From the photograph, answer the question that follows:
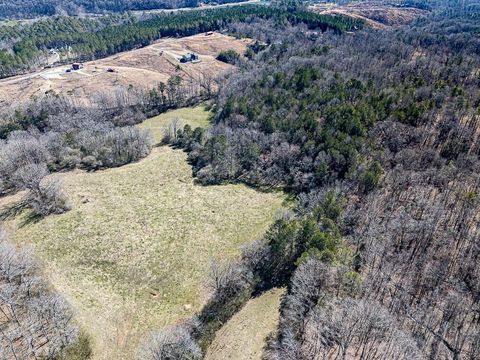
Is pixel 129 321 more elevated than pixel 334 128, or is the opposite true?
pixel 334 128

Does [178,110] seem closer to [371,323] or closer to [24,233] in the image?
[24,233]

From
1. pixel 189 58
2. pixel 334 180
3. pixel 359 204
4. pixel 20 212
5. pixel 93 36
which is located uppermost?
pixel 93 36

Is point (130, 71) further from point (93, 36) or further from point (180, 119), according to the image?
point (93, 36)

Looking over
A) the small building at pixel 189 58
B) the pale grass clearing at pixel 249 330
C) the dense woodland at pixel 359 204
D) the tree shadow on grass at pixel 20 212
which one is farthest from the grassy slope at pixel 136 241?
the small building at pixel 189 58

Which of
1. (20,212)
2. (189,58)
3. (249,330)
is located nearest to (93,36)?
(189,58)

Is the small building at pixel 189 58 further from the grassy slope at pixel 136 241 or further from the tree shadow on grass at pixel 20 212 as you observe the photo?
the tree shadow on grass at pixel 20 212

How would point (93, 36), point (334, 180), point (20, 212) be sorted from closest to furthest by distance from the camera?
point (20, 212) < point (334, 180) < point (93, 36)

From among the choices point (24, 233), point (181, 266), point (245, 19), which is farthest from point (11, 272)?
point (245, 19)

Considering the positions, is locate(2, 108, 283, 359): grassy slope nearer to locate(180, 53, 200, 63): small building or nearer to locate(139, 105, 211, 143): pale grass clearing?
locate(139, 105, 211, 143): pale grass clearing
